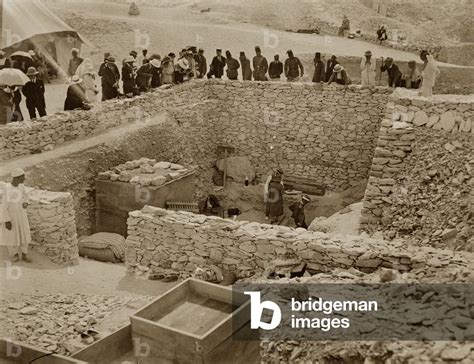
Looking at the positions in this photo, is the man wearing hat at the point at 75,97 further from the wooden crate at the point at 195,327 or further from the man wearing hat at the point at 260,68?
the wooden crate at the point at 195,327

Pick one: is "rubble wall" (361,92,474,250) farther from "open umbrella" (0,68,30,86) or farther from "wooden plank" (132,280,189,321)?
"open umbrella" (0,68,30,86)

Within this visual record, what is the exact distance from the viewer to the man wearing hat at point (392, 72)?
16469mm

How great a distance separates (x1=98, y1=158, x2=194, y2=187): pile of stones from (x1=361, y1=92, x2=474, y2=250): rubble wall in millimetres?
4397

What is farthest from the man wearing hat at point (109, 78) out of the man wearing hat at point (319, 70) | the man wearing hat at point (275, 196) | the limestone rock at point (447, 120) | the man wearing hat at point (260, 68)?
the limestone rock at point (447, 120)

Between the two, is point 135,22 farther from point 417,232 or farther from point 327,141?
point 417,232

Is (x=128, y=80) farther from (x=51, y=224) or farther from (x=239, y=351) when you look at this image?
(x=239, y=351)

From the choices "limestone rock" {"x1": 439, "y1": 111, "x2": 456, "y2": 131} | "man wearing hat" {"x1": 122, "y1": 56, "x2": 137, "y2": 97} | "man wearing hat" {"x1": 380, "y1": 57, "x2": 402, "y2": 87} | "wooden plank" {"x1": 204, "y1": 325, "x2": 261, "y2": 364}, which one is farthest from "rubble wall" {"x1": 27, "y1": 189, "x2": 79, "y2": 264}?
"man wearing hat" {"x1": 380, "y1": 57, "x2": 402, "y2": 87}

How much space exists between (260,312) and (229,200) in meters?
11.3

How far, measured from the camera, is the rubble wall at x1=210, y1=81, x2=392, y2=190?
16625mm

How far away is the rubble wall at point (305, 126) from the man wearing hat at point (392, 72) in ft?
2.03

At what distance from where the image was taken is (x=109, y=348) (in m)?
5.94

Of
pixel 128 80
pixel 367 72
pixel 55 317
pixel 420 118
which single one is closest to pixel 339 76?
pixel 367 72

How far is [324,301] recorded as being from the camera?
6.04 meters

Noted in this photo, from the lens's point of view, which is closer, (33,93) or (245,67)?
(33,93)
